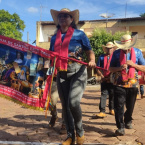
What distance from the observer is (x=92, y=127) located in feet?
15.7

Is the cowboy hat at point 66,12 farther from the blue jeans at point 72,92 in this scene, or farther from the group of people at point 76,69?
the blue jeans at point 72,92

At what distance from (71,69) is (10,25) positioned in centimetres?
4374

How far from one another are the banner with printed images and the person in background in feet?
0.97

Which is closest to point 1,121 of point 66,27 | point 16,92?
point 16,92

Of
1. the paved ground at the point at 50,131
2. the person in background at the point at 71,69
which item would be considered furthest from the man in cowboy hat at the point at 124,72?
the person in background at the point at 71,69

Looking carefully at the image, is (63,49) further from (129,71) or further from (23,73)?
(129,71)

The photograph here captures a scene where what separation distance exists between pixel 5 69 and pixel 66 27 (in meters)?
1.19

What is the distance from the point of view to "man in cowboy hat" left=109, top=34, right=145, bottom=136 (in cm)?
405

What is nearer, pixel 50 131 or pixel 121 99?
pixel 121 99

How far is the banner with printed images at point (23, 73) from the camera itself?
352 cm

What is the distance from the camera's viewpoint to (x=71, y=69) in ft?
11.5

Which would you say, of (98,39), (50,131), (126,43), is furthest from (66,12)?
(98,39)

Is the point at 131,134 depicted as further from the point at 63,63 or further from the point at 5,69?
the point at 5,69

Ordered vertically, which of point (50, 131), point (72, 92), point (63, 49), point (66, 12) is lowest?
point (50, 131)
